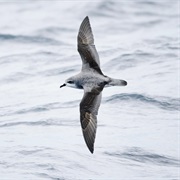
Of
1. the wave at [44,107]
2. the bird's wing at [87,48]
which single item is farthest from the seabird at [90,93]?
the wave at [44,107]

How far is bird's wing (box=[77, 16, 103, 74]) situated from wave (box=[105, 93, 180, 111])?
3722 millimetres

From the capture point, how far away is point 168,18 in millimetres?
24359

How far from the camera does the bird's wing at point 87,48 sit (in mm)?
12906

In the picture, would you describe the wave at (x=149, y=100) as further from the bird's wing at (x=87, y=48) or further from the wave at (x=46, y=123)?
the bird's wing at (x=87, y=48)

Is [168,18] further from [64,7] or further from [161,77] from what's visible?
[161,77]

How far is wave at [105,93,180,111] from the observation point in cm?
1662

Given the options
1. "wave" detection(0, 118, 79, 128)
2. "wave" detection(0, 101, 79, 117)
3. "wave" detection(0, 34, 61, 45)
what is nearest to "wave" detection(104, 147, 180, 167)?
"wave" detection(0, 118, 79, 128)

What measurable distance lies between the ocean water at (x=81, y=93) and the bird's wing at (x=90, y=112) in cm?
107

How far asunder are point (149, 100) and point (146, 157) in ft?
10.3

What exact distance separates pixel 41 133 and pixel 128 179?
2581 mm

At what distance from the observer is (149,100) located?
1691cm

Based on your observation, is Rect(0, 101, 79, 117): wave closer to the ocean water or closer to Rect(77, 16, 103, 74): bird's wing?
the ocean water

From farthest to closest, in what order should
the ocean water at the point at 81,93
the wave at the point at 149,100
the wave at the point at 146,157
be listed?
the wave at the point at 149,100
the wave at the point at 146,157
the ocean water at the point at 81,93

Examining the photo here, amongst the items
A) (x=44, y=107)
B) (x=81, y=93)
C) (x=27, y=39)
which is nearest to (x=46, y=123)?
(x=44, y=107)
